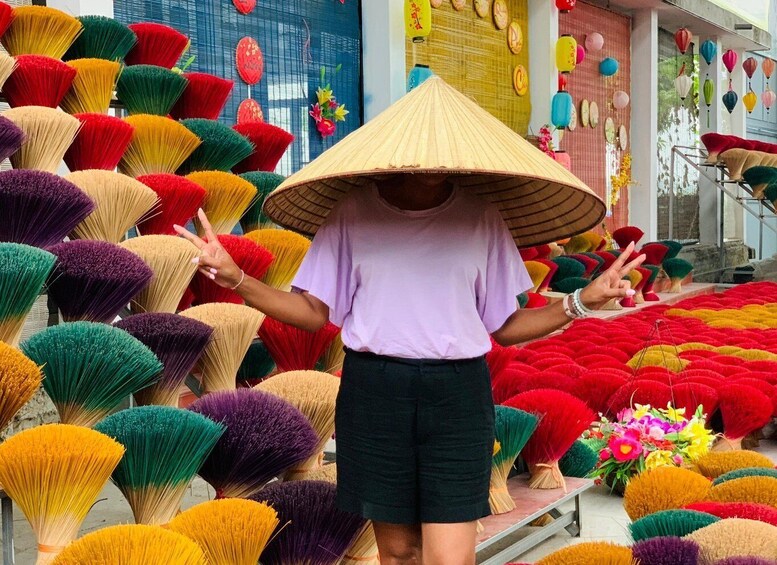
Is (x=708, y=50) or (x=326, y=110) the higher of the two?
(x=708, y=50)

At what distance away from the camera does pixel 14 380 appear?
131 centimetres

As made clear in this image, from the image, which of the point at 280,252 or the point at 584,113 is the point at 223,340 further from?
the point at 584,113

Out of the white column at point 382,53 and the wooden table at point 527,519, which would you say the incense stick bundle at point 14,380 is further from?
the white column at point 382,53

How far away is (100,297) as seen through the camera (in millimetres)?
1730

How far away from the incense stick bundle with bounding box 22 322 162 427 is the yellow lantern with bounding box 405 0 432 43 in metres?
3.64

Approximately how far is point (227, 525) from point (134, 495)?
0.22 meters

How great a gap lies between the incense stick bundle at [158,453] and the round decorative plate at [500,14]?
17.2 feet

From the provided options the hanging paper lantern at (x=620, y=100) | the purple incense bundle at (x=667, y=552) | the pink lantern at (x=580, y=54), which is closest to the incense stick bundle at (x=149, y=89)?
the purple incense bundle at (x=667, y=552)

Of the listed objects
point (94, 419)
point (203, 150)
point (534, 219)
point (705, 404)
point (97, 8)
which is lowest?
point (705, 404)

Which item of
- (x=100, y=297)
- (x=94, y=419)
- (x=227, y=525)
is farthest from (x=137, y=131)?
(x=227, y=525)

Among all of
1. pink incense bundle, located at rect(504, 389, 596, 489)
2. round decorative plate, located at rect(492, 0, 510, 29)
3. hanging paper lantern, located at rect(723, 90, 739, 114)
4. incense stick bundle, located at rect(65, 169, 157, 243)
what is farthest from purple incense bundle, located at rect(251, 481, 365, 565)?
hanging paper lantern, located at rect(723, 90, 739, 114)

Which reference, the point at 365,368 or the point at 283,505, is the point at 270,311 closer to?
the point at 365,368

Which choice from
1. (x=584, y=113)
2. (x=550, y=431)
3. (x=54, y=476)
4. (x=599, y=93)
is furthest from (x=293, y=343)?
(x=599, y=93)

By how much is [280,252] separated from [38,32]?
0.96 metres
